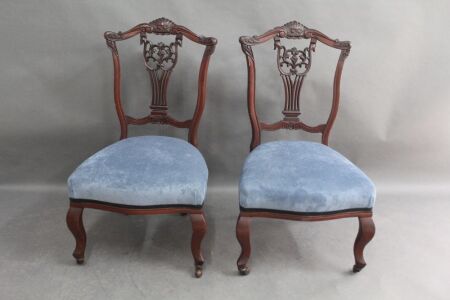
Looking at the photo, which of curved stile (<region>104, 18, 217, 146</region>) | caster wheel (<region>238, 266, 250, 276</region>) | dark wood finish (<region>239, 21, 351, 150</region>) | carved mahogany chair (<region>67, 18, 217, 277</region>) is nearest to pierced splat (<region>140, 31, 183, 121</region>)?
curved stile (<region>104, 18, 217, 146</region>)

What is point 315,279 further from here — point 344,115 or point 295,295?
point 344,115

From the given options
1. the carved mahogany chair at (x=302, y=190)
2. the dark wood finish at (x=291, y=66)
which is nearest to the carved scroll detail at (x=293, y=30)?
the dark wood finish at (x=291, y=66)

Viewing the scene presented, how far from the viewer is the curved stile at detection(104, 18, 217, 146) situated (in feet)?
6.84

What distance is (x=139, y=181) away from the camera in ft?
5.59

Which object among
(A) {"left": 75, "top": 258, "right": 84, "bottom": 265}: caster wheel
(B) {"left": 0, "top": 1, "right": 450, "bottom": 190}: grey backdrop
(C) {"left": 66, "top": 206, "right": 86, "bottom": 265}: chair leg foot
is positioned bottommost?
(A) {"left": 75, "top": 258, "right": 84, "bottom": 265}: caster wheel

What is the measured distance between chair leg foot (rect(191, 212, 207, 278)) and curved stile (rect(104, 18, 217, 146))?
1.85 ft

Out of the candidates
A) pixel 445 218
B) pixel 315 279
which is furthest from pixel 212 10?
pixel 445 218

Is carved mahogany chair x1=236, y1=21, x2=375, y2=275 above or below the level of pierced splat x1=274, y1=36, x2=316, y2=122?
below

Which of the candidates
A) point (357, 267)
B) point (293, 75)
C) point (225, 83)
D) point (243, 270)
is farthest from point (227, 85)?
point (357, 267)

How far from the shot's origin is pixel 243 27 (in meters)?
2.40

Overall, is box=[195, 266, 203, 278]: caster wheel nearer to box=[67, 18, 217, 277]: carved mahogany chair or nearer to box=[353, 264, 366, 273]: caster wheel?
box=[67, 18, 217, 277]: carved mahogany chair

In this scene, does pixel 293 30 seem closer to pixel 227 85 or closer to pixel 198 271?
pixel 227 85

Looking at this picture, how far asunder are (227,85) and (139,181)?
1.05 metres

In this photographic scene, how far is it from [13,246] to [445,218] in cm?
255
